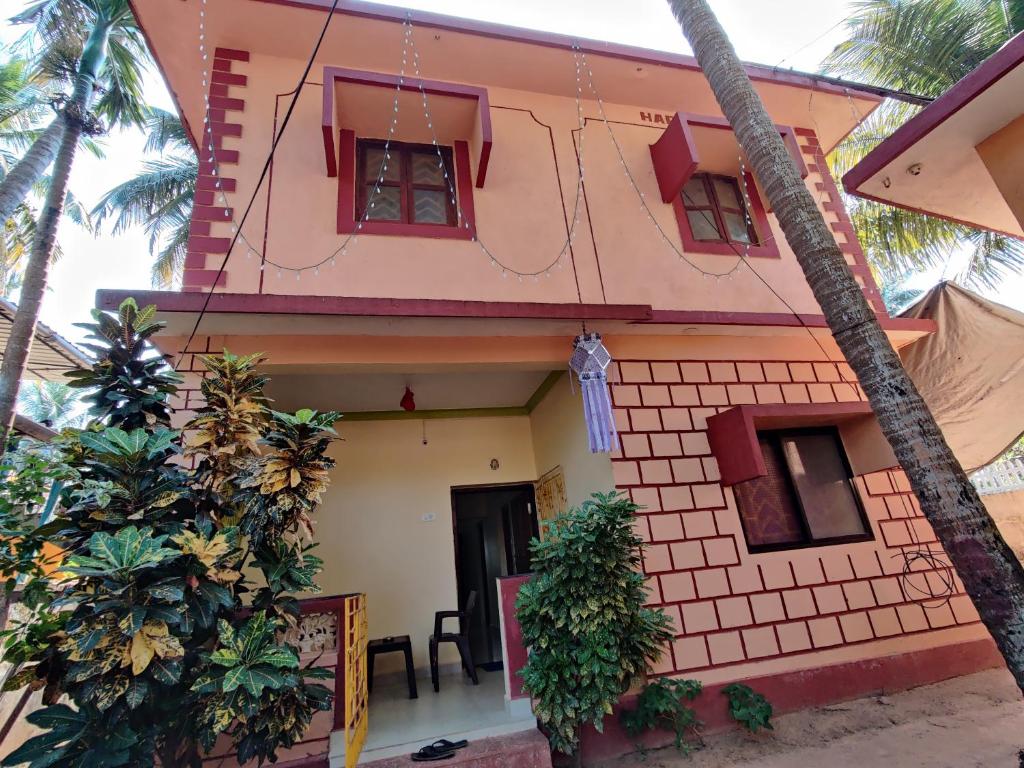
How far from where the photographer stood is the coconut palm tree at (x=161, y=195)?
35.6 ft

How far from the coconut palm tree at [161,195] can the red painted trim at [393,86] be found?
322 inches

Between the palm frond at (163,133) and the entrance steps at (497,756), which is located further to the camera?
the palm frond at (163,133)

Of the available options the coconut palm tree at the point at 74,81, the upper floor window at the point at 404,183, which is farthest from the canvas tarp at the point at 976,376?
the coconut palm tree at the point at 74,81

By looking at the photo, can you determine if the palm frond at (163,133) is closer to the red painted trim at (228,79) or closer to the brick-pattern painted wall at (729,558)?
the red painted trim at (228,79)

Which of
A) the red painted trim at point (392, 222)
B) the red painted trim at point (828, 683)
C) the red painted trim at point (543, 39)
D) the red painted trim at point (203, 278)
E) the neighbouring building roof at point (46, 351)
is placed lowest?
the red painted trim at point (828, 683)

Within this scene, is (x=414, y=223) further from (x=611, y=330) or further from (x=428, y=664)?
(x=428, y=664)

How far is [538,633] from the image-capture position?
349 centimetres

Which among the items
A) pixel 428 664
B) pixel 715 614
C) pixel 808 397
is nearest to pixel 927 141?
pixel 808 397

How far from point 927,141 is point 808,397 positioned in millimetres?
2569

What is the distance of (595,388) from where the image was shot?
4.40 m

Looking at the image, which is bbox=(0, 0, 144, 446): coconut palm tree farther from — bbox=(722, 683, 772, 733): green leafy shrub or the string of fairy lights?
bbox=(722, 683, 772, 733): green leafy shrub

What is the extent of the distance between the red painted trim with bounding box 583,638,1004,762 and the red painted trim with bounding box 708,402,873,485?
5.72 feet

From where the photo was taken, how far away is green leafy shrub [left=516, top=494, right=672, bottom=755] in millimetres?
3271

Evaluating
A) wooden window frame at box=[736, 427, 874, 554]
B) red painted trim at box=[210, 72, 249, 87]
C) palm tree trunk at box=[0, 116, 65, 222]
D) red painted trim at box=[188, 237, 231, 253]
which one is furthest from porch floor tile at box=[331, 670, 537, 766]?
palm tree trunk at box=[0, 116, 65, 222]
